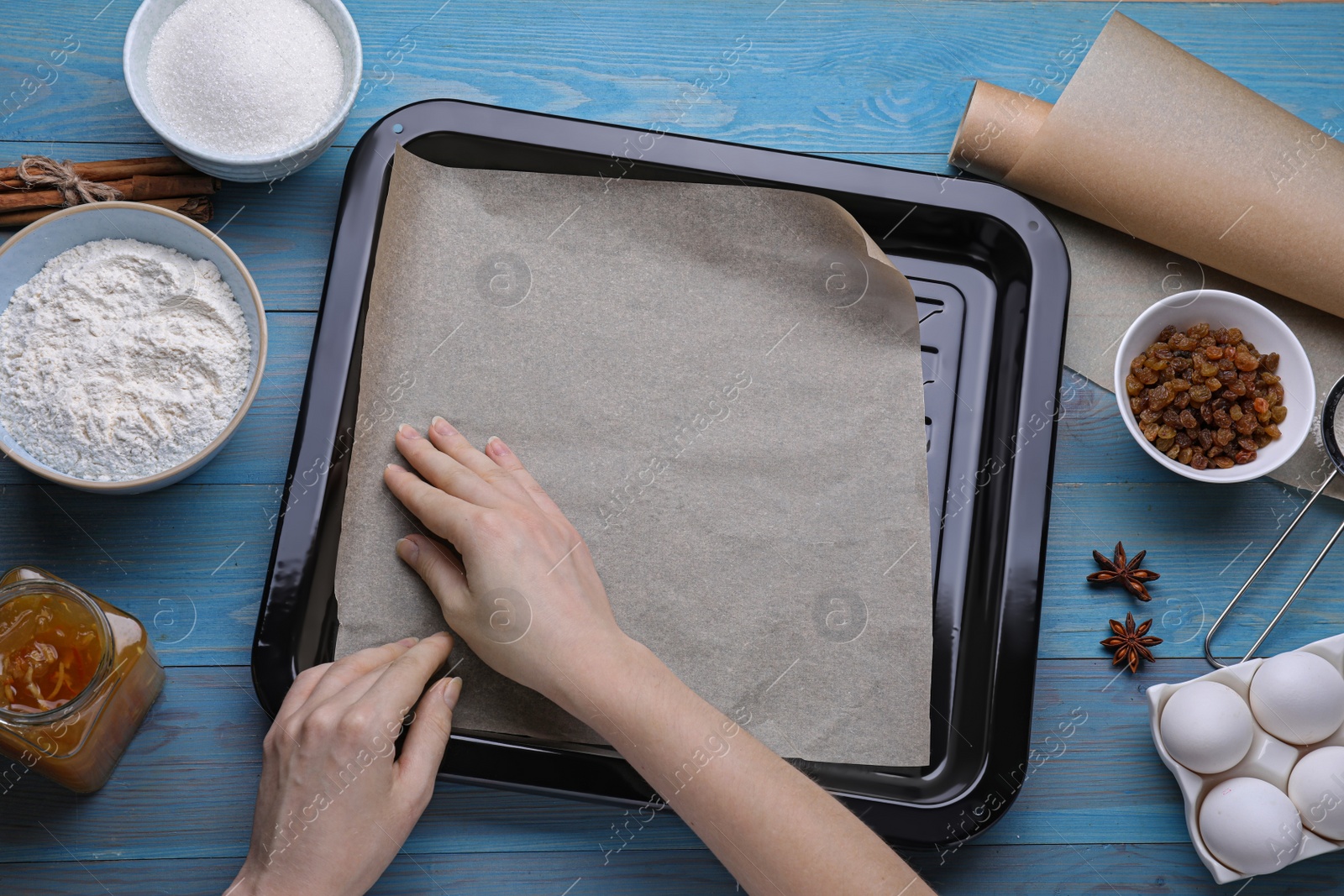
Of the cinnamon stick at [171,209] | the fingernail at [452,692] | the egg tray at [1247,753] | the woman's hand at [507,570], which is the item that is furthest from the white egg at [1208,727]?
the cinnamon stick at [171,209]

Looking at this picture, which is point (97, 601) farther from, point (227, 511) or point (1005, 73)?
point (1005, 73)

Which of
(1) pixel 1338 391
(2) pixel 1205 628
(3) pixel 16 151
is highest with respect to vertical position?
(3) pixel 16 151

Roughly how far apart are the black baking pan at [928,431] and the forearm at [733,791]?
0.21 feet

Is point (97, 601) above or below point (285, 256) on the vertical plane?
below

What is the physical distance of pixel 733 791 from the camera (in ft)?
2.28

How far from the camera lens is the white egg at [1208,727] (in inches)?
31.6

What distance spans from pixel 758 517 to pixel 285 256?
54cm

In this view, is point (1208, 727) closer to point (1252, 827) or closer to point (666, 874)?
point (1252, 827)

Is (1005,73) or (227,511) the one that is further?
(1005,73)

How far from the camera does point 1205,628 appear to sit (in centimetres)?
89

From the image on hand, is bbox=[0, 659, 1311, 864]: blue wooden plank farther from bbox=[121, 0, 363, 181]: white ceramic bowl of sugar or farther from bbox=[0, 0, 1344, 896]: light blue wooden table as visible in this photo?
bbox=[121, 0, 363, 181]: white ceramic bowl of sugar

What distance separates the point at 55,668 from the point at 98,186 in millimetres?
451

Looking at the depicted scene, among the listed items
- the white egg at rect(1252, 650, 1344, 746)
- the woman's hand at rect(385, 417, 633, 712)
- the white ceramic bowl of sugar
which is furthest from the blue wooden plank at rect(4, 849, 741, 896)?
the white ceramic bowl of sugar

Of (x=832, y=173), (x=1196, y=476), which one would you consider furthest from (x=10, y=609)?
(x=1196, y=476)
